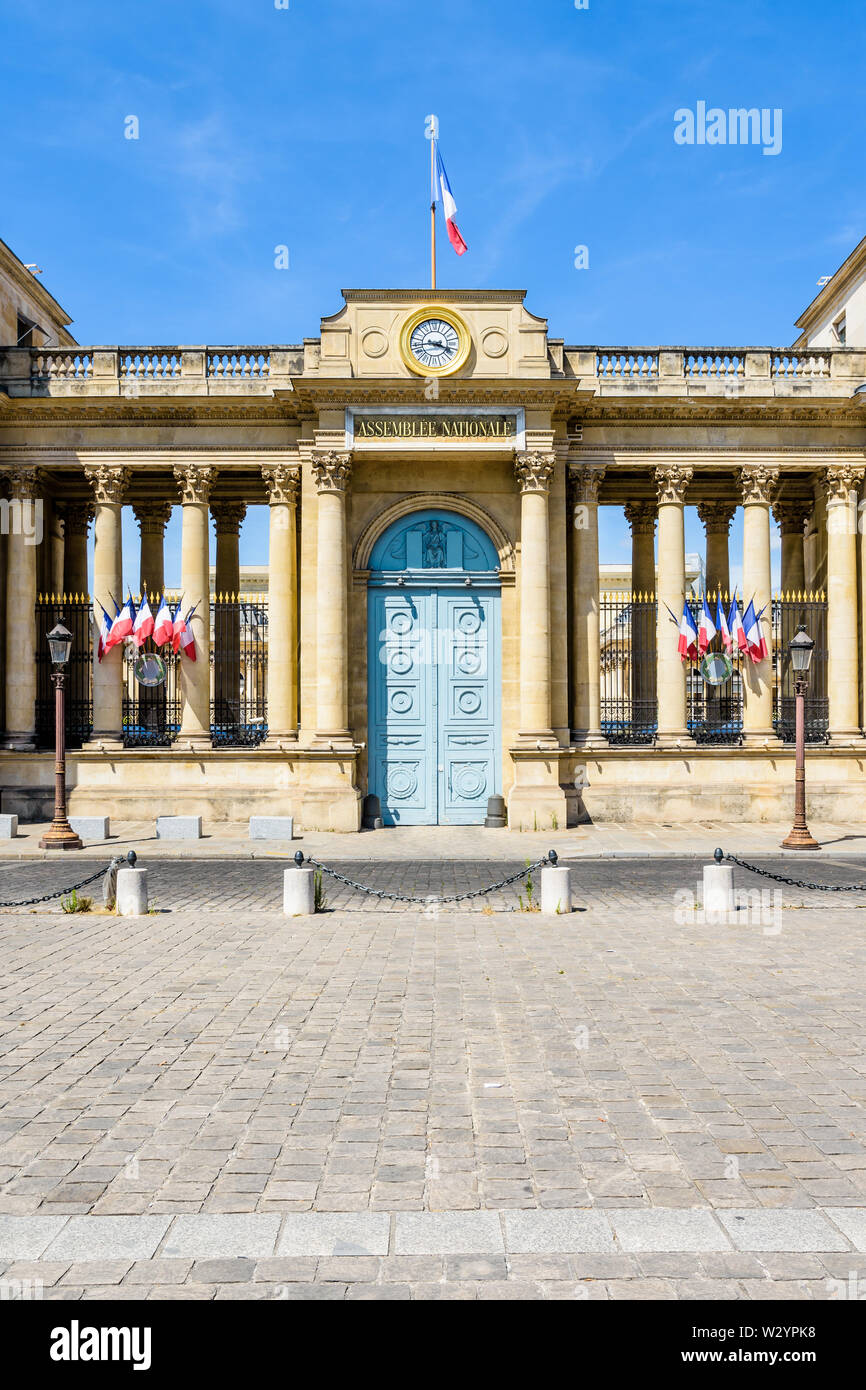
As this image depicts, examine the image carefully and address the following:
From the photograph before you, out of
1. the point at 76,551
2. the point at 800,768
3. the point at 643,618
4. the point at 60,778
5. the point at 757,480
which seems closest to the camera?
the point at 800,768

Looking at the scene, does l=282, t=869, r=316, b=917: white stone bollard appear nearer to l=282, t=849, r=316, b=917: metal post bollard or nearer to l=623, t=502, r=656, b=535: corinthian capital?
l=282, t=849, r=316, b=917: metal post bollard

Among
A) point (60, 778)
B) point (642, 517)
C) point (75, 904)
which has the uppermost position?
point (642, 517)

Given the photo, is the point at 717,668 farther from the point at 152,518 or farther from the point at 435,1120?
the point at 435,1120

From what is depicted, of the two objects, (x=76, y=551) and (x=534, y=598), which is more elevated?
(x=76, y=551)

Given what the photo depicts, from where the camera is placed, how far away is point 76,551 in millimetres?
30359

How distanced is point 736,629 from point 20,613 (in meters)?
17.1

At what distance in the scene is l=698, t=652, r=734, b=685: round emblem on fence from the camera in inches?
966

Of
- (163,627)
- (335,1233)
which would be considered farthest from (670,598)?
(335,1233)

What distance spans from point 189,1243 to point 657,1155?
7.84 ft

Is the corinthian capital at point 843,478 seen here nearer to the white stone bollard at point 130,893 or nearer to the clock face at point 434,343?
the clock face at point 434,343

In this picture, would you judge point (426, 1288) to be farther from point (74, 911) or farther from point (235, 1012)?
point (74, 911)

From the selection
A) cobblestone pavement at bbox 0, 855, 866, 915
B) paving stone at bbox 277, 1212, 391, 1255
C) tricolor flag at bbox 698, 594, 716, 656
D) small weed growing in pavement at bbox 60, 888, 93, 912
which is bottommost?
cobblestone pavement at bbox 0, 855, 866, 915

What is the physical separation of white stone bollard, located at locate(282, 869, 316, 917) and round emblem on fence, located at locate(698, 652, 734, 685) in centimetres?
1450

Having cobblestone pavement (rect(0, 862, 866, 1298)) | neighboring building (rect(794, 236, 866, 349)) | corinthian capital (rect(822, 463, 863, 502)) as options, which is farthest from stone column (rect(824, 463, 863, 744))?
cobblestone pavement (rect(0, 862, 866, 1298))
